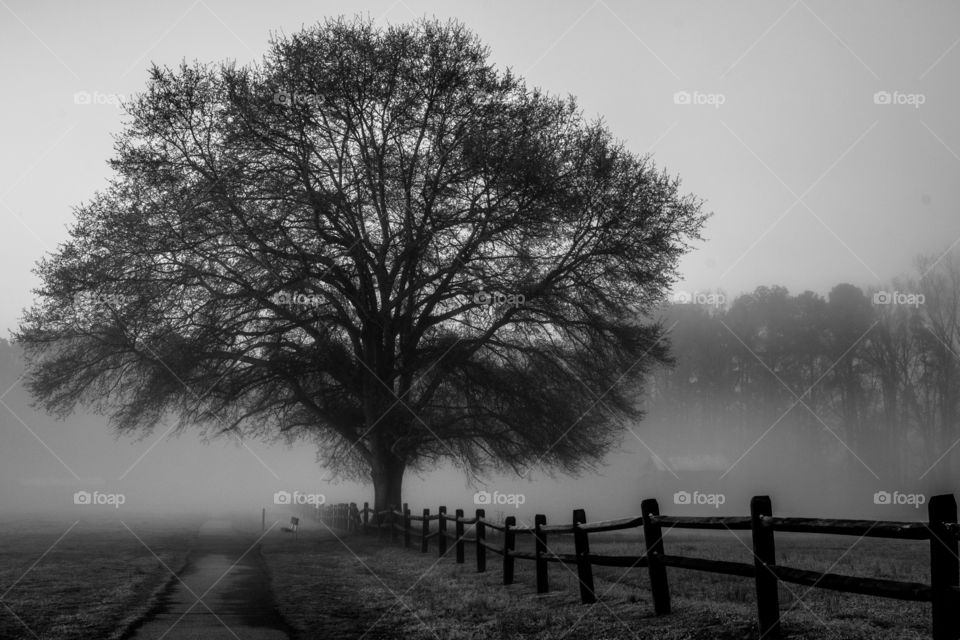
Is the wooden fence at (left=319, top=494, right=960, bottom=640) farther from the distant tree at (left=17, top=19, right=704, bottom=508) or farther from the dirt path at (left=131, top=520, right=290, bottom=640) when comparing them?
the distant tree at (left=17, top=19, right=704, bottom=508)

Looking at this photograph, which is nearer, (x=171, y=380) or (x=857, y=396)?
(x=171, y=380)

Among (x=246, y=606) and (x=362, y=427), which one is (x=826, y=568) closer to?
(x=246, y=606)

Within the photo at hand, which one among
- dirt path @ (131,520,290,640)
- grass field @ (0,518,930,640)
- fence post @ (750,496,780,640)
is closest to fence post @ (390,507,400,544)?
grass field @ (0,518,930,640)

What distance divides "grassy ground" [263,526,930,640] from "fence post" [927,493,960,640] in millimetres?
1408

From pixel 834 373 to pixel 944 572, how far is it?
65.9 meters

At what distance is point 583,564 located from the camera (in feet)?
39.2

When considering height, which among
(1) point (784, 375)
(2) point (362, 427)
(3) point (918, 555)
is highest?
(1) point (784, 375)

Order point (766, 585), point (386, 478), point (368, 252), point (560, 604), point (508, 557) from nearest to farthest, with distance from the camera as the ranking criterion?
point (766, 585) < point (560, 604) < point (508, 557) < point (368, 252) < point (386, 478)

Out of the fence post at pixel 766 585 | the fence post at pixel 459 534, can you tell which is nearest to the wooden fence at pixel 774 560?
the fence post at pixel 766 585

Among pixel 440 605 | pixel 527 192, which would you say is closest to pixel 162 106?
pixel 527 192

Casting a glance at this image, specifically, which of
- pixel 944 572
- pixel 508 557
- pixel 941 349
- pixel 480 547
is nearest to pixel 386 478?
pixel 480 547

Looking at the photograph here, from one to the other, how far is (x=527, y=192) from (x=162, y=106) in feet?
38.2

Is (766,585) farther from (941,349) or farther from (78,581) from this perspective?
(941,349)

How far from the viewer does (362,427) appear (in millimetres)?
30266
